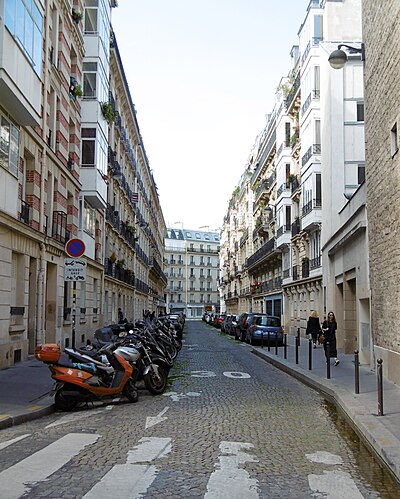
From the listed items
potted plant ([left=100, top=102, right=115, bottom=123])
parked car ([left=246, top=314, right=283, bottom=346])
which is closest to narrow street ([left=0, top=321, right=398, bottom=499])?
parked car ([left=246, top=314, right=283, bottom=346])

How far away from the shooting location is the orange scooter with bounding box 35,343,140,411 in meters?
9.62

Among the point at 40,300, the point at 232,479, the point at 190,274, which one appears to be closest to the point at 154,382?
the point at 232,479

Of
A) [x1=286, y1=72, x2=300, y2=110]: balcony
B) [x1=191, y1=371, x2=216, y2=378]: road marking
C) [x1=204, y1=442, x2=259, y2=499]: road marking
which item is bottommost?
[x1=191, y1=371, x2=216, y2=378]: road marking

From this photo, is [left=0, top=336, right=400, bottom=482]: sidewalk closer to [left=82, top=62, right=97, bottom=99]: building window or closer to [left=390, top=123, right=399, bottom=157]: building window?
[left=390, top=123, right=399, bottom=157]: building window

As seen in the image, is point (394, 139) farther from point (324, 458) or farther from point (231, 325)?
point (231, 325)

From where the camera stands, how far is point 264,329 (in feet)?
94.8

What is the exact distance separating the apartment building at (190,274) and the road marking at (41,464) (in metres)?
111

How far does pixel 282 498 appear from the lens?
209 inches

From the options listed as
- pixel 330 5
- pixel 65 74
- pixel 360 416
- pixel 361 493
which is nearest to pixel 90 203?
pixel 65 74

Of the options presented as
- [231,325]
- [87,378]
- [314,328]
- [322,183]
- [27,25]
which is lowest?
[231,325]

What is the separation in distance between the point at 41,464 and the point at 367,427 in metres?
4.23

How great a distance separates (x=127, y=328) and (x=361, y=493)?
965 cm

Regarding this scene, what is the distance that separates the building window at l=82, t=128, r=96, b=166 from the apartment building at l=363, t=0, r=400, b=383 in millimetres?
13342

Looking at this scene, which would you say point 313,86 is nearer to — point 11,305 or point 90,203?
point 90,203
